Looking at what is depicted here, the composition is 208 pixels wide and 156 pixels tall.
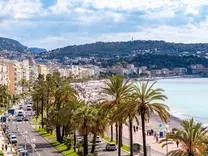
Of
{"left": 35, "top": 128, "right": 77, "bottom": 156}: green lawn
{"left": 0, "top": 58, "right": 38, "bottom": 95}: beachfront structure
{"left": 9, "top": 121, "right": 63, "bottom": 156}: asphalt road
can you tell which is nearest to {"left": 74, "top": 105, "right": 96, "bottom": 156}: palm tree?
{"left": 35, "top": 128, "right": 77, "bottom": 156}: green lawn

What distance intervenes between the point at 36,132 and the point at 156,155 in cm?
2134

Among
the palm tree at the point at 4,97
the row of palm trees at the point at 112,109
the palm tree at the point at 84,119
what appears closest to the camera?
the row of palm trees at the point at 112,109

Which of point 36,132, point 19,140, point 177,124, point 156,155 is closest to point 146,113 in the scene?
point 156,155

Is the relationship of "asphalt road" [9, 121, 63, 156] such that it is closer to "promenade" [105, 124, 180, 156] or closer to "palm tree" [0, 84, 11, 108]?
"promenade" [105, 124, 180, 156]

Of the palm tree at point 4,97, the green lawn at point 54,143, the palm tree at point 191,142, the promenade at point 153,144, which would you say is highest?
the palm tree at point 191,142

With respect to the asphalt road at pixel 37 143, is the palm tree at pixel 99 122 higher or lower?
higher

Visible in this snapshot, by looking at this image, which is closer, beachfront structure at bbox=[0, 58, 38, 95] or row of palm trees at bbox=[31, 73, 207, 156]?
row of palm trees at bbox=[31, 73, 207, 156]

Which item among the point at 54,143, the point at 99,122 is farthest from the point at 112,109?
the point at 54,143

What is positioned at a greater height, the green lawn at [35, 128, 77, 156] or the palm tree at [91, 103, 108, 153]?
the palm tree at [91, 103, 108, 153]

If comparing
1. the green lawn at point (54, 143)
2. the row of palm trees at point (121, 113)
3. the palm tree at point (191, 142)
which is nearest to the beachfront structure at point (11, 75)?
the green lawn at point (54, 143)

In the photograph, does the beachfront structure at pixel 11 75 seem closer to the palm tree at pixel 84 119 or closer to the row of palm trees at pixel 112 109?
the row of palm trees at pixel 112 109

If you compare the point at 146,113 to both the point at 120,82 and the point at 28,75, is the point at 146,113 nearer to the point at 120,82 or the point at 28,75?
the point at 120,82

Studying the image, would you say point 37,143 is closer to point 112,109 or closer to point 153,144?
point 153,144

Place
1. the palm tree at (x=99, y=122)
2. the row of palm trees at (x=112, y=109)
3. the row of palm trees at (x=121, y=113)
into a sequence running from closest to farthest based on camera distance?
1. the row of palm trees at (x=121, y=113)
2. the row of palm trees at (x=112, y=109)
3. the palm tree at (x=99, y=122)
